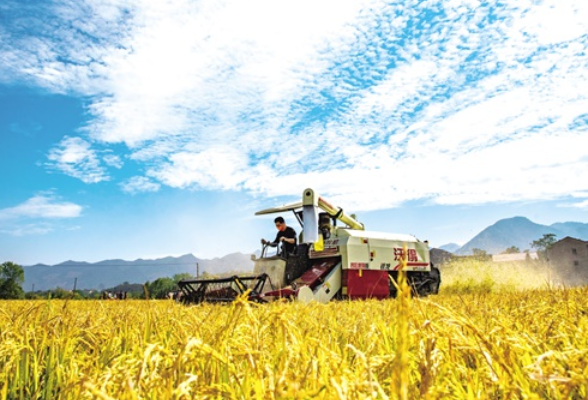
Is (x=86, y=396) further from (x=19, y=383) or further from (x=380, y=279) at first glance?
(x=380, y=279)

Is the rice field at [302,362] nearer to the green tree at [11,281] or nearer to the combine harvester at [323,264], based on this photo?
the combine harvester at [323,264]

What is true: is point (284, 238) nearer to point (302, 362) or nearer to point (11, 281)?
point (302, 362)

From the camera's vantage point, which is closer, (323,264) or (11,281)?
(323,264)

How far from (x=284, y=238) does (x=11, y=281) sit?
58541 millimetres

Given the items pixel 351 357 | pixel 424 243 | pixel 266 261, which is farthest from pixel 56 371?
pixel 424 243

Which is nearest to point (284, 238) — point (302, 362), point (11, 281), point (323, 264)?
point (323, 264)

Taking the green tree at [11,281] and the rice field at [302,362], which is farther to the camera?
the green tree at [11,281]

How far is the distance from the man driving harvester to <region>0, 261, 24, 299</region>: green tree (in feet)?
141

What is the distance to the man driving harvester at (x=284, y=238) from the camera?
38.5ft

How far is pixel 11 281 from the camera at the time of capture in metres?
55.8

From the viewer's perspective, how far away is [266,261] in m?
11.6

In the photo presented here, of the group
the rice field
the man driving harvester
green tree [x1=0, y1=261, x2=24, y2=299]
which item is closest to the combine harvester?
the man driving harvester

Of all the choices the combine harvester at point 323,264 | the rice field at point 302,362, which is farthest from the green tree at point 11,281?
the rice field at point 302,362

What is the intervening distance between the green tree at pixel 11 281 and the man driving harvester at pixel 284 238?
141 ft
